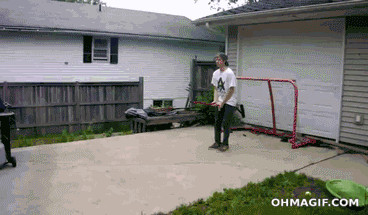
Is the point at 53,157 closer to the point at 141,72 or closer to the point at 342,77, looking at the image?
the point at 342,77

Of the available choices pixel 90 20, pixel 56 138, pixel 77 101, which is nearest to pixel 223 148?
pixel 56 138

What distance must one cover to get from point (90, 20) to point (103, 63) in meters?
2.23

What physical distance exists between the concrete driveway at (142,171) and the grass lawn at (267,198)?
0.73 feet

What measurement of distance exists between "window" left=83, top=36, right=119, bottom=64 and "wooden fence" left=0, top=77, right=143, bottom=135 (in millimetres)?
5568

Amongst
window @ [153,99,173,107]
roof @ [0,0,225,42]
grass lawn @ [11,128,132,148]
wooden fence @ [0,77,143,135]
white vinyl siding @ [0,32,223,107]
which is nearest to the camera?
grass lawn @ [11,128,132,148]

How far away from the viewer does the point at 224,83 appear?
6473mm

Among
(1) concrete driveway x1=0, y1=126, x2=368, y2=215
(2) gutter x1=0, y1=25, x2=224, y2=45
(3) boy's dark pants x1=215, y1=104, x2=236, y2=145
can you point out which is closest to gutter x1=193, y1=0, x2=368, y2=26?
(3) boy's dark pants x1=215, y1=104, x2=236, y2=145

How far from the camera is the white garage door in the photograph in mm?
7480

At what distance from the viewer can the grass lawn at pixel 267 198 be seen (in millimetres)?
3953

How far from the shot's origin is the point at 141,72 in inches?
699

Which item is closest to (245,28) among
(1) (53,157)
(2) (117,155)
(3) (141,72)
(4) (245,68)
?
(4) (245,68)

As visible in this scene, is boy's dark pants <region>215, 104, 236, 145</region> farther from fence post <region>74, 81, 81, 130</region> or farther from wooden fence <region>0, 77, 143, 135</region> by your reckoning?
fence post <region>74, 81, 81, 130</region>

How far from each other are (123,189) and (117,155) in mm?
1828

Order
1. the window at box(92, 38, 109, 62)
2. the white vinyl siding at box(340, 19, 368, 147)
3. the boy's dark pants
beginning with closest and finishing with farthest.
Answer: the boy's dark pants
the white vinyl siding at box(340, 19, 368, 147)
the window at box(92, 38, 109, 62)
